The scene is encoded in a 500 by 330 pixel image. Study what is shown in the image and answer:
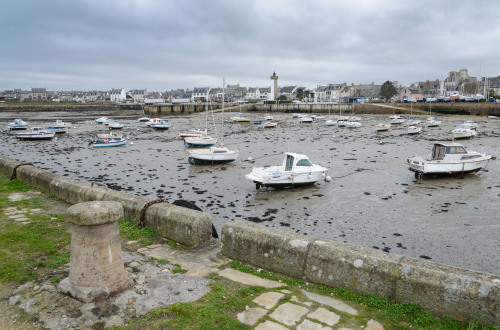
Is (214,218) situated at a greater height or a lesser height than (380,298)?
lesser

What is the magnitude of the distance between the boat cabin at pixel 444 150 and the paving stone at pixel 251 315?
2197 centimetres

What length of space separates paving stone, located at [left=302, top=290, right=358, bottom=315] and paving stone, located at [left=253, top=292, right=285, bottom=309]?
37cm

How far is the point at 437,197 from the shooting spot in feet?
58.5

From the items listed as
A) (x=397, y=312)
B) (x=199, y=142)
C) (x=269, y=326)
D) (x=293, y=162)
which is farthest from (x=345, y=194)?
(x=199, y=142)

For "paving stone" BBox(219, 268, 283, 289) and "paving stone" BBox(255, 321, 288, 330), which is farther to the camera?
"paving stone" BBox(219, 268, 283, 289)

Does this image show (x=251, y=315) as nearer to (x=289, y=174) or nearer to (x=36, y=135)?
(x=289, y=174)

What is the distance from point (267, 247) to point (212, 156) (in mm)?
22197

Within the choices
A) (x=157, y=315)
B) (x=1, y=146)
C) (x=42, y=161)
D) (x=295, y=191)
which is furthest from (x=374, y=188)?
(x=1, y=146)

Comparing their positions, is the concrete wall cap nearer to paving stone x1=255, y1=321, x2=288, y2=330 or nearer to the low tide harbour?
paving stone x1=255, y1=321, x2=288, y2=330

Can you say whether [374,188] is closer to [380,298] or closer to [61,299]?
[380,298]

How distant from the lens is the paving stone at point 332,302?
406 cm

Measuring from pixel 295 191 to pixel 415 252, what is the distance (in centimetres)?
880

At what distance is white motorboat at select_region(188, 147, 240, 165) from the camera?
27.0 meters

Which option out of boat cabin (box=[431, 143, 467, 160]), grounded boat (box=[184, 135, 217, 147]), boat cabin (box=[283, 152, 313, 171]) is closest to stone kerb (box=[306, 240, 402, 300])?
boat cabin (box=[283, 152, 313, 171])
